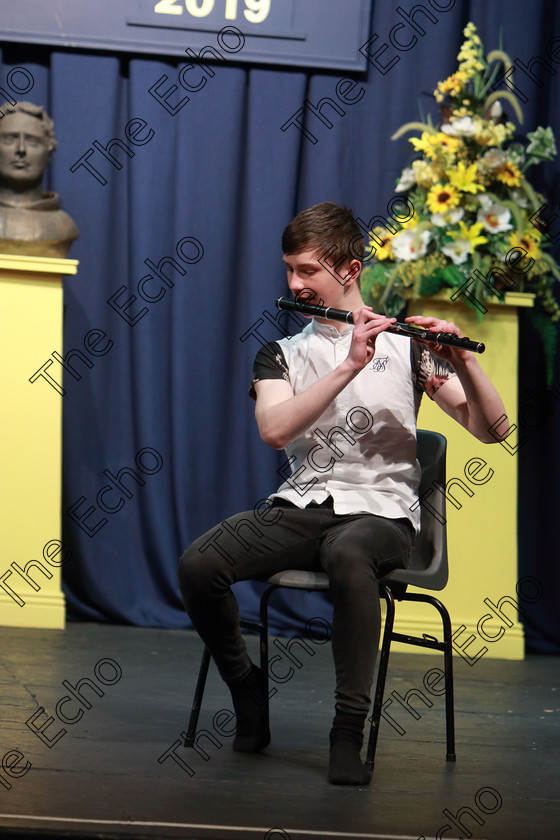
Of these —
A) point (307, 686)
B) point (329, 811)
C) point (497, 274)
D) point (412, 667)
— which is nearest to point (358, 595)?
point (329, 811)

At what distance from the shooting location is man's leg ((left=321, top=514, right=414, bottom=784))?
1.71 m

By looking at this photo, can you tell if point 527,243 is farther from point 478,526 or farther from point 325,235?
point 325,235

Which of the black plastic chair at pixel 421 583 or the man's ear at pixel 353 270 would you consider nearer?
the black plastic chair at pixel 421 583

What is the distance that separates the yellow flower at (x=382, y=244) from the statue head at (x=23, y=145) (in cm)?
102

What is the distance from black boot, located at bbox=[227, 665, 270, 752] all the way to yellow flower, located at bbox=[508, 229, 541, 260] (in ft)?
5.62

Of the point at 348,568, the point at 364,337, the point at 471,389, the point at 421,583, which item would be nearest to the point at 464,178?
the point at 471,389

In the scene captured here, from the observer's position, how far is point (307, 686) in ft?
8.48

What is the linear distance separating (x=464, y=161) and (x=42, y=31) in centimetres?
140

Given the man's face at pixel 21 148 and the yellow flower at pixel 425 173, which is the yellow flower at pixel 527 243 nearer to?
the yellow flower at pixel 425 173

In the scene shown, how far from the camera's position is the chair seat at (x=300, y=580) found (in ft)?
6.02

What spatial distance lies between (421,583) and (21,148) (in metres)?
1.93

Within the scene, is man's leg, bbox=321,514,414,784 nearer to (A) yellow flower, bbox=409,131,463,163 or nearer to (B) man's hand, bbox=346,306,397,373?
(B) man's hand, bbox=346,306,397,373

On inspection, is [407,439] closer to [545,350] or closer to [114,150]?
[545,350]

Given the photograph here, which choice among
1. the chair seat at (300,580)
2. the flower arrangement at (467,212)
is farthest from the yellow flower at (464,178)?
the chair seat at (300,580)
